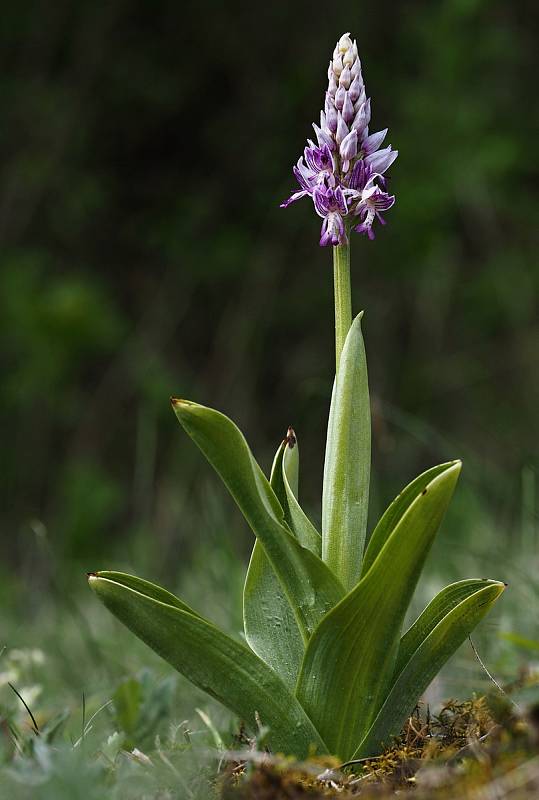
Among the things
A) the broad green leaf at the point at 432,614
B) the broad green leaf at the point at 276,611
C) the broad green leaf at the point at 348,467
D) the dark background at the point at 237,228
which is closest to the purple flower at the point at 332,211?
the broad green leaf at the point at 348,467

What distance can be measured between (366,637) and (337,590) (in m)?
0.08

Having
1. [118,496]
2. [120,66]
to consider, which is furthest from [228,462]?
[120,66]

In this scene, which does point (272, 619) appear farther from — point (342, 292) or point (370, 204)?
point (370, 204)

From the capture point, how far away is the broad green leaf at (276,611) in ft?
4.24

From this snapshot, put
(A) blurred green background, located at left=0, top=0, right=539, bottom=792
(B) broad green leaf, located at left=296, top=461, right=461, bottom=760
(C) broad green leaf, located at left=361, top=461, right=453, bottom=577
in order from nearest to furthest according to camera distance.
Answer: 1. (B) broad green leaf, located at left=296, top=461, right=461, bottom=760
2. (C) broad green leaf, located at left=361, top=461, right=453, bottom=577
3. (A) blurred green background, located at left=0, top=0, right=539, bottom=792

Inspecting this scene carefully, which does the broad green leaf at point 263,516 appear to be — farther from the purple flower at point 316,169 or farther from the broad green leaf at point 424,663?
the purple flower at point 316,169

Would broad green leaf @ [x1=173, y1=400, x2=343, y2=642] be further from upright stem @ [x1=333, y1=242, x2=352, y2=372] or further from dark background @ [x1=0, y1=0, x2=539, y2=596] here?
dark background @ [x1=0, y1=0, x2=539, y2=596]

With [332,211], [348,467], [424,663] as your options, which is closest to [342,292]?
[332,211]

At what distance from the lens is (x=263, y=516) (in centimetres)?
120

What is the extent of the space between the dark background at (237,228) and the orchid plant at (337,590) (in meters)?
3.96

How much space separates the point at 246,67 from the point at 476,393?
2.66 m

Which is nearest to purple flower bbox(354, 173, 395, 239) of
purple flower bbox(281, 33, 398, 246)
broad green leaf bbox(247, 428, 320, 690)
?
purple flower bbox(281, 33, 398, 246)

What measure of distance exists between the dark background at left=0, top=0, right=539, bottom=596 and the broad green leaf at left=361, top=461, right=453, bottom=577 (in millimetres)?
3965

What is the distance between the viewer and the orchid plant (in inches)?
45.5
